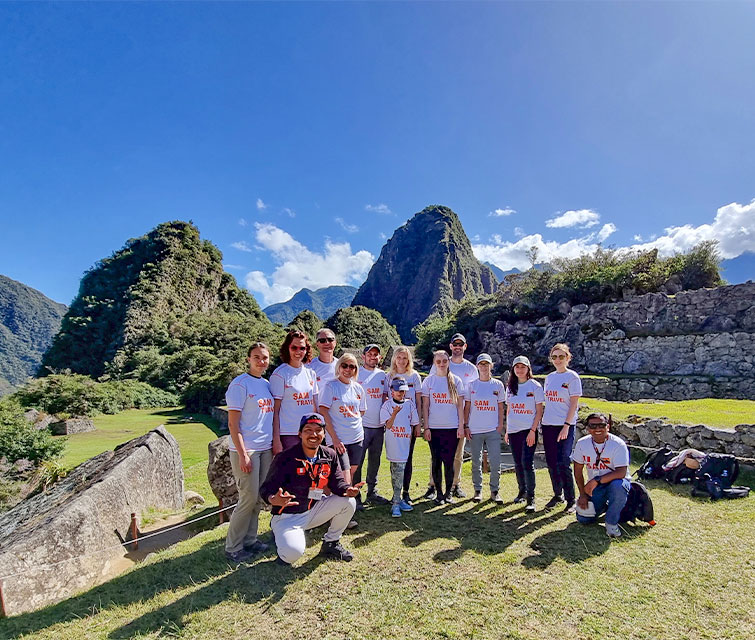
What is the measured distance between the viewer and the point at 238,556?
3.78 metres

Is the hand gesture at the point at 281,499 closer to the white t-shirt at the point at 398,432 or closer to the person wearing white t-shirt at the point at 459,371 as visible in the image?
the white t-shirt at the point at 398,432

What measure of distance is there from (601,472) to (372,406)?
2.67 m

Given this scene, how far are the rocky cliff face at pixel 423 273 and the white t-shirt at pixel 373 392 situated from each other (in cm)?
9926

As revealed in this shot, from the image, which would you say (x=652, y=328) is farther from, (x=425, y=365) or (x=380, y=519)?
(x=380, y=519)

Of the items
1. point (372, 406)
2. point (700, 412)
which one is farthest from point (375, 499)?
point (700, 412)

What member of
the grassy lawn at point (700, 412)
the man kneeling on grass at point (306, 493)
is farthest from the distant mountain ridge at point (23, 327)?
the grassy lawn at point (700, 412)

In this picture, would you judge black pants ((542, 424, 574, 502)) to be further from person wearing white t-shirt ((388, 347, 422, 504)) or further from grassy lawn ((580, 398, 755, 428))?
grassy lawn ((580, 398, 755, 428))

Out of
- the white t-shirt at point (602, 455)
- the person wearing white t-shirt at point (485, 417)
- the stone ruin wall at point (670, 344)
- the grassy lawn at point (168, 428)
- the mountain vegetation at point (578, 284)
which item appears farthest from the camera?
the mountain vegetation at point (578, 284)

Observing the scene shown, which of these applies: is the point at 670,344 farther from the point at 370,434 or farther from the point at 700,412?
the point at 370,434

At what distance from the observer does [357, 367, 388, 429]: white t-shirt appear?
4.67m

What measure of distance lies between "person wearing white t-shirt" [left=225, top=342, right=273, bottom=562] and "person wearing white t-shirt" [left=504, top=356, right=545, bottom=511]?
3076 mm

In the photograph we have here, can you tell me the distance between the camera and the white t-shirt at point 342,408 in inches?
162

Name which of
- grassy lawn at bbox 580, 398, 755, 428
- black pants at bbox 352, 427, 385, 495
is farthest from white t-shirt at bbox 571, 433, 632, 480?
grassy lawn at bbox 580, 398, 755, 428

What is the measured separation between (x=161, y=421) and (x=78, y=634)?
21095mm
